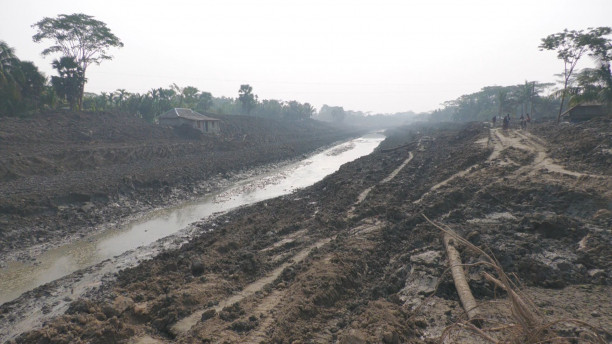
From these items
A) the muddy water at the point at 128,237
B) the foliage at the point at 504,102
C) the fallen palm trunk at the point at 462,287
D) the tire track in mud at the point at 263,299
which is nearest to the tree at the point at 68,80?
the muddy water at the point at 128,237

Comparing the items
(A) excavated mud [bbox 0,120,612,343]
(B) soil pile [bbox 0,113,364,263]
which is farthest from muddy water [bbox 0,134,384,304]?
(A) excavated mud [bbox 0,120,612,343]

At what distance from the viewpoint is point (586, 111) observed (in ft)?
89.8

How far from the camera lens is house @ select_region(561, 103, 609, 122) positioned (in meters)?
26.5

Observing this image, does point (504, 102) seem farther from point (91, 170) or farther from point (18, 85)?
point (18, 85)

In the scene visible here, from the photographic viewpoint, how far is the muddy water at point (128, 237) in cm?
916

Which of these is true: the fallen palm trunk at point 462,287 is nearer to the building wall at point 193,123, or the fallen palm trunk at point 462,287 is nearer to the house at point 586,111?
the house at point 586,111

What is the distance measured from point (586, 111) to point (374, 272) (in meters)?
31.9

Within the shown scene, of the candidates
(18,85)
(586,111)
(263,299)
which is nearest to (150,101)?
(18,85)

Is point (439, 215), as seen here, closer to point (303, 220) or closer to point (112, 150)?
point (303, 220)

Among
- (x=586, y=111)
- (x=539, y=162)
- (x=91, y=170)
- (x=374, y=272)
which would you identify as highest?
(x=586, y=111)

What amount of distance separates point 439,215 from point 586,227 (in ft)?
12.2

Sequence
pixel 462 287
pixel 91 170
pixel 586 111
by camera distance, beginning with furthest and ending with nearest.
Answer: pixel 586 111
pixel 91 170
pixel 462 287

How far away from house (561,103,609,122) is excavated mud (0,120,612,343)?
63.9 ft

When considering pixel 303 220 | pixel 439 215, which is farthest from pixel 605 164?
pixel 303 220
